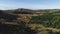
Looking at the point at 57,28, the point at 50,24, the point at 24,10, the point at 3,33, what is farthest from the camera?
the point at 24,10

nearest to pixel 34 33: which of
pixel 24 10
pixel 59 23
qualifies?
pixel 59 23

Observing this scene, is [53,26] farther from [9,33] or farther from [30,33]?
[9,33]

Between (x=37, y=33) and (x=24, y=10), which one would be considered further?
(x=24, y=10)

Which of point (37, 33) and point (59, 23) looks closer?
point (37, 33)

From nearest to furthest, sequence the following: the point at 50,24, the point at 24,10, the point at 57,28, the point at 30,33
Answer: the point at 30,33 < the point at 57,28 < the point at 50,24 < the point at 24,10

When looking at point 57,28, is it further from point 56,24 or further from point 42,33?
point 42,33

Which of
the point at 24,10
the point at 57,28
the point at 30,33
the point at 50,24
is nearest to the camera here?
the point at 30,33

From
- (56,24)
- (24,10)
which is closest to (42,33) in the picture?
(56,24)

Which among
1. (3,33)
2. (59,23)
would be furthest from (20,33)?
(59,23)

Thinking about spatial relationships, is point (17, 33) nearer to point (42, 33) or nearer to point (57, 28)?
point (42, 33)
